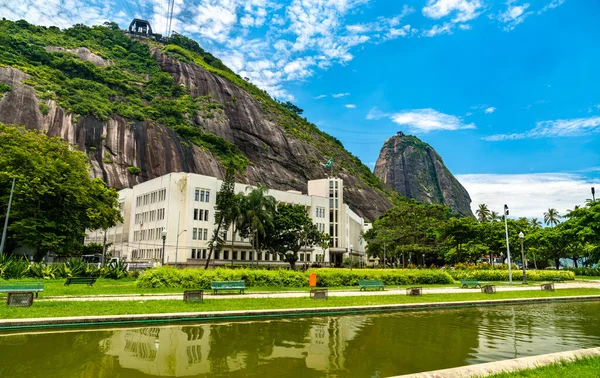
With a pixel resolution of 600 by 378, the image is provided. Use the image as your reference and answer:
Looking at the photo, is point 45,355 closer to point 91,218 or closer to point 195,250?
point 91,218

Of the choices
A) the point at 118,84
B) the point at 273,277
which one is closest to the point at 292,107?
the point at 118,84

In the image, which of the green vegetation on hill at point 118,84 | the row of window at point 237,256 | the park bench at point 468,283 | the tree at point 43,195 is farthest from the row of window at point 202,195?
the green vegetation on hill at point 118,84

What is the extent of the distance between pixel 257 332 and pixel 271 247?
49.7 m

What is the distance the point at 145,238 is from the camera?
62.9 meters

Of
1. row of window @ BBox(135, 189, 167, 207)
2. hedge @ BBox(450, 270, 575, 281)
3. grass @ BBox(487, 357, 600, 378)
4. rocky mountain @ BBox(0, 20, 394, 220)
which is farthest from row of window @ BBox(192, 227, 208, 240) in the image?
grass @ BBox(487, 357, 600, 378)

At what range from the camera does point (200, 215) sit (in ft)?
196

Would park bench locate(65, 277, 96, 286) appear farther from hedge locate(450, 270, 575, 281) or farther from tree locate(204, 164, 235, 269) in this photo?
hedge locate(450, 270, 575, 281)

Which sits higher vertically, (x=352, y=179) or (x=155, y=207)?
(x=352, y=179)

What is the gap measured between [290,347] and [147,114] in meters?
113

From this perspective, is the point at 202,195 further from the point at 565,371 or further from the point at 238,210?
the point at 565,371

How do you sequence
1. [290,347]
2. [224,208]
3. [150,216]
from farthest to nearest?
[150,216] → [224,208] → [290,347]

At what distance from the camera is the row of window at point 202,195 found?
194 feet

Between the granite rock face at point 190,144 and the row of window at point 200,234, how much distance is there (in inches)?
1444

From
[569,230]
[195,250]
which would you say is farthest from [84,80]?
[569,230]
